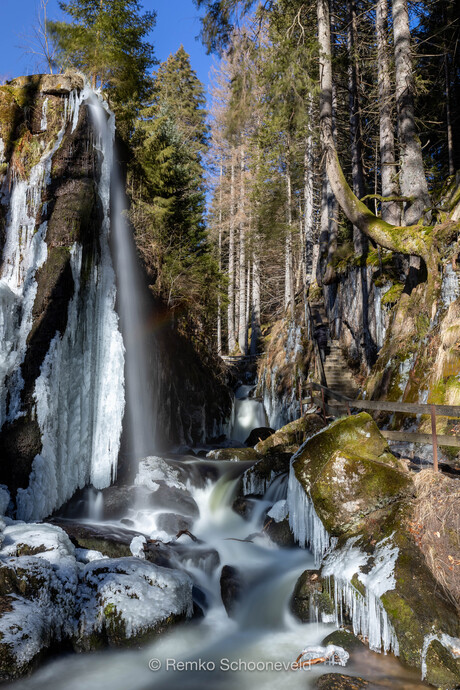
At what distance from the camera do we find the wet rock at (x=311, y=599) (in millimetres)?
5555

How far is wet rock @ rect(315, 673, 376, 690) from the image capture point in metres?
4.21

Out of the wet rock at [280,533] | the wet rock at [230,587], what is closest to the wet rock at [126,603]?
the wet rock at [230,587]

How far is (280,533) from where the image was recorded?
786cm

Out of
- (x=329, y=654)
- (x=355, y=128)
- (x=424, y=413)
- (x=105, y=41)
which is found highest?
(x=105, y=41)

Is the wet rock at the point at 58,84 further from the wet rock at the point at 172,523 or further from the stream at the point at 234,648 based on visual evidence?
the wet rock at the point at 172,523

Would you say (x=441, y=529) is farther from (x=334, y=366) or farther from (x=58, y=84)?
(x=58, y=84)

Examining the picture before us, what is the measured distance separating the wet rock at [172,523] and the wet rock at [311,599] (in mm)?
3085

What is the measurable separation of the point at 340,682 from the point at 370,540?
62.7 inches

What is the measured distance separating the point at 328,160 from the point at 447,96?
43.6ft

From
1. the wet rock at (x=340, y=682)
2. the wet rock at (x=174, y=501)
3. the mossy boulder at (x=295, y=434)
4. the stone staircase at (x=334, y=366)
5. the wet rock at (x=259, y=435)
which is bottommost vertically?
the wet rock at (x=340, y=682)

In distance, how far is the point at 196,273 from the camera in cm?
1645

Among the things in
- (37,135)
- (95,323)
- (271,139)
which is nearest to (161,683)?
(95,323)

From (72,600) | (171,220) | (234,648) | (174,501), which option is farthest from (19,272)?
(171,220)

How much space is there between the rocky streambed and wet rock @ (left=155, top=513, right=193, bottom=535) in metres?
0.31
